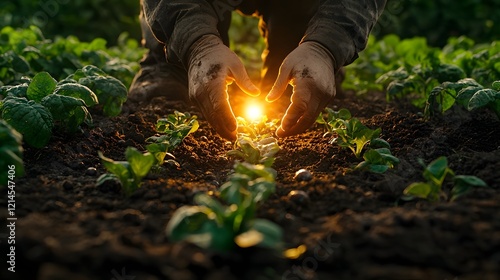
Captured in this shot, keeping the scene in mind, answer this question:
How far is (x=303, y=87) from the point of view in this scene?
2895 mm

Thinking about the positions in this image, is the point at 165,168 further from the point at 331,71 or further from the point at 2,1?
the point at 2,1

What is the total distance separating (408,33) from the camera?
8312mm

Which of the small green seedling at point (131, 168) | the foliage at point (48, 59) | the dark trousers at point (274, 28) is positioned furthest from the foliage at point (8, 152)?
the dark trousers at point (274, 28)

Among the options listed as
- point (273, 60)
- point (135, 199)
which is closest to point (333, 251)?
point (135, 199)

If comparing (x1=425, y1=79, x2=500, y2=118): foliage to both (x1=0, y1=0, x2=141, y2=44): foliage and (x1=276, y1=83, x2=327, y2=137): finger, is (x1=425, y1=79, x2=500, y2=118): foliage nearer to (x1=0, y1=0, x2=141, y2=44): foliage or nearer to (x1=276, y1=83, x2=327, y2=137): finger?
(x1=276, y1=83, x2=327, y2=137): finger

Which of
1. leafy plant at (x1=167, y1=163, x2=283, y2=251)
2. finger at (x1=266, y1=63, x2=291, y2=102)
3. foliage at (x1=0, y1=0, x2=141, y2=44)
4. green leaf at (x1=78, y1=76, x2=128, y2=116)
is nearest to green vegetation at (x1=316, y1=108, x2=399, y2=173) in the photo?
finger at (x1=266, y1=63, x2=291, y2=102)

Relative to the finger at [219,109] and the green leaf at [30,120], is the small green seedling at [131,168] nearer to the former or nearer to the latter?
the green leaf at [30,120]

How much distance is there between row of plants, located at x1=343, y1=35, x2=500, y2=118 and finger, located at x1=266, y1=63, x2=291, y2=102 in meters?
0.87

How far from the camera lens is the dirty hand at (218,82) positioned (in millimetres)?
2885

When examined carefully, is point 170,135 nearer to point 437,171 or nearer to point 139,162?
point 139,162

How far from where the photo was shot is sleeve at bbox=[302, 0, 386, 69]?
323 centimetres

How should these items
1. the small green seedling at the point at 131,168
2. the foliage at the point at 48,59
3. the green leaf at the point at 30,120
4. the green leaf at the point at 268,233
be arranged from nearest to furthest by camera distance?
the green leaf at the point at 268,233 < the small green seedling at the point at 131,168 < the green leaf at the point at 30,120 < the foliage at the point at 48,59

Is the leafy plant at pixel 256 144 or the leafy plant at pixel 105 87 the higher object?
the leafy plant at pixel 105 87

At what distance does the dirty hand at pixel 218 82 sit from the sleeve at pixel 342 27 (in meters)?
0.53
